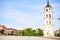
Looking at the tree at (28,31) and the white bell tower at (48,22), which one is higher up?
the white bell tower at (48,22)

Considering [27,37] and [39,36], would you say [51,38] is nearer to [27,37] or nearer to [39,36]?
[39,36]

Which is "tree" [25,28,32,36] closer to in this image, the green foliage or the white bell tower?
the green foliage

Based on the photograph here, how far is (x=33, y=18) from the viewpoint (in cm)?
163

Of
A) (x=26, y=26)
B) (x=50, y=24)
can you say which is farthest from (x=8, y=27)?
(x=50, y=24)

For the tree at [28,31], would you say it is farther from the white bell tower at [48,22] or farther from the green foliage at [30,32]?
the white bell tower at [48,22]

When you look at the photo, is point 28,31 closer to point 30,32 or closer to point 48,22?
point 30,32

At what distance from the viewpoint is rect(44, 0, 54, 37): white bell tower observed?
162cm

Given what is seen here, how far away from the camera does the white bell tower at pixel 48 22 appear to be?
162cm

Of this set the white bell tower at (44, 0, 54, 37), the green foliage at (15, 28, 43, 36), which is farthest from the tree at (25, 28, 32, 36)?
the white bell tower at (44, 0, 54, 37)

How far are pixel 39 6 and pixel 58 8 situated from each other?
19cm

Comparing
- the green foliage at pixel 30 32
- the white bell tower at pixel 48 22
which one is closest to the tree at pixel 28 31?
the green foliage at pixel 30 32

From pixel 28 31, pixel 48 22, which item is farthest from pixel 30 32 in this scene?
pixel 48 22

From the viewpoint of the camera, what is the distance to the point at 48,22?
1.62 meters

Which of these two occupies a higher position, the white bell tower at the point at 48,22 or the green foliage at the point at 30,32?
the white bell tower at the point at 48,22
